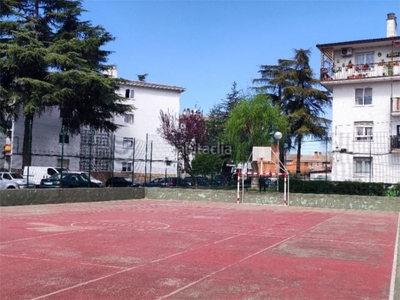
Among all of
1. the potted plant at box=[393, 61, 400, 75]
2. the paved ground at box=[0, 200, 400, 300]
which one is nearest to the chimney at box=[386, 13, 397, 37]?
the potted plant at box=[393, 61, 400, 75]

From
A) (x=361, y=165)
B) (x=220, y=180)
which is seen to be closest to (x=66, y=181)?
(x=220, y=180)

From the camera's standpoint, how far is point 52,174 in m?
28.2

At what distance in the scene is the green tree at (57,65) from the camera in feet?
118

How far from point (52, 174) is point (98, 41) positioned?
15445 millimetres

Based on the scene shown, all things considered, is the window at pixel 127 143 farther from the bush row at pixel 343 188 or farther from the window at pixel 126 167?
the bush row at pixel 343 188

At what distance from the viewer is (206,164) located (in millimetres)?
34594

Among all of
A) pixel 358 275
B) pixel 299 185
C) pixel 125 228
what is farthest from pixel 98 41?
pixel 358 275

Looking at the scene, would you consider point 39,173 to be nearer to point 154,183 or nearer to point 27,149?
point 27,149

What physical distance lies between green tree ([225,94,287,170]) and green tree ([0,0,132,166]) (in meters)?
12.1

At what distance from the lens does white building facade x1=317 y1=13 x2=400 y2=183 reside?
108 ft

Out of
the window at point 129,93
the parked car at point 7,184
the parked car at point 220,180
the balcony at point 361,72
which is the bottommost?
the parked car at point 7,184

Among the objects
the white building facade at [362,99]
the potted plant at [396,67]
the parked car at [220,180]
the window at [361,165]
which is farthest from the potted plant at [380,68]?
the parked car at [220,180]

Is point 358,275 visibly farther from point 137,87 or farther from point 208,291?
point 137,87

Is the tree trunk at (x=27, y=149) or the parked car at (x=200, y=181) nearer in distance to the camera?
the tree trunk at (x=27, y=149)
